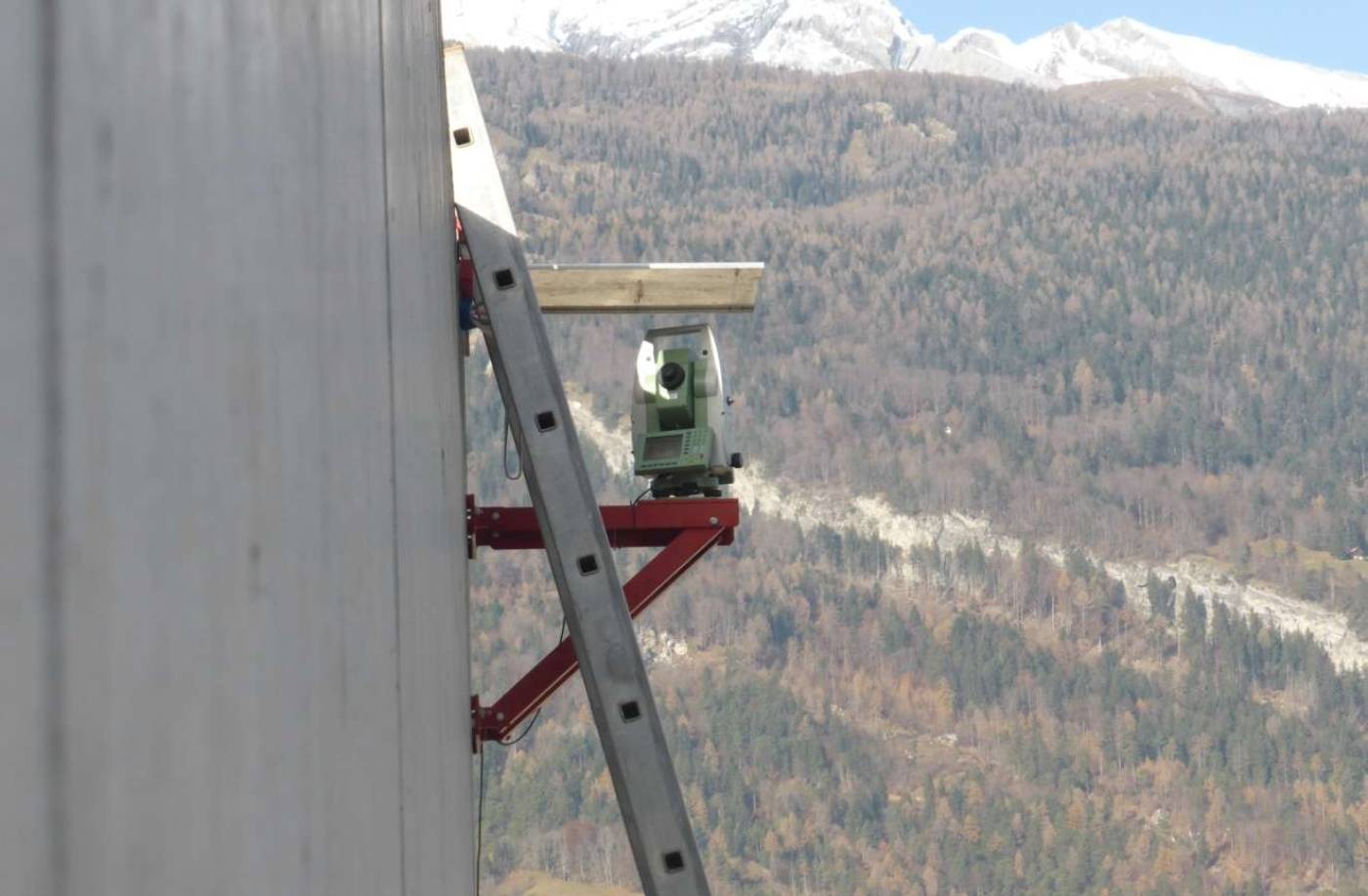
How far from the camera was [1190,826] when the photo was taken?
14512cm

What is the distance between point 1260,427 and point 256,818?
18895 centimetres

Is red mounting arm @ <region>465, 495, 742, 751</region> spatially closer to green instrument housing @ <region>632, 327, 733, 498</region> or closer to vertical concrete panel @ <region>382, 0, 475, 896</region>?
green instrument housing @ <region>632, 327, 733, 498</region>

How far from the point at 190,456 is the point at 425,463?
6.52 feet

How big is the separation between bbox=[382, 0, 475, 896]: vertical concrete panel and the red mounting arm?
47.6 inches

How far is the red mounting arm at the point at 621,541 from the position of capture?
5809 mm

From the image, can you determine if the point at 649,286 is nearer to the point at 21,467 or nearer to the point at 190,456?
the point at 190,456

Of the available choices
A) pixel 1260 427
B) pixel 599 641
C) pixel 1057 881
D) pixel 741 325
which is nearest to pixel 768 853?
pixel 1057 881

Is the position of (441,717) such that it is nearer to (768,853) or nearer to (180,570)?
(180,570)

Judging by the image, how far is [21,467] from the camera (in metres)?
0.95

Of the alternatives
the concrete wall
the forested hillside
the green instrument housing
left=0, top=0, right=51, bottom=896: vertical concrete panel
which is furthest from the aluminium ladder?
the forested hillside

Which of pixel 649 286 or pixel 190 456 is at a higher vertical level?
pixel 190 456

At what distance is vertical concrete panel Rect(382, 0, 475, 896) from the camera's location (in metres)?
2.71

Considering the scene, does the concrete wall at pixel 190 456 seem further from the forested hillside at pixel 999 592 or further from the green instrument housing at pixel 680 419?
the forested hillside at pixel 999 592

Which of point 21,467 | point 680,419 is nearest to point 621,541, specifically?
point 680,419
